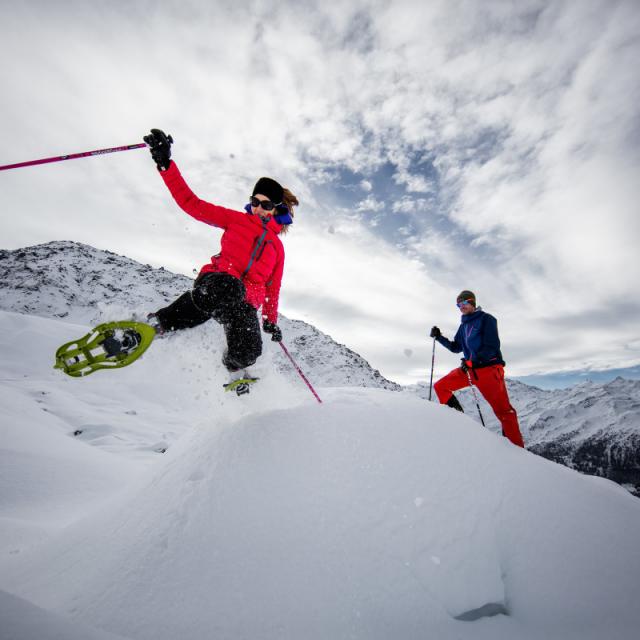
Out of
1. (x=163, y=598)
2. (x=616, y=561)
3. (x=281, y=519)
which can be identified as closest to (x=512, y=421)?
(x=616, y=561)

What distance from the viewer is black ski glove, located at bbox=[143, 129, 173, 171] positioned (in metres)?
3.06

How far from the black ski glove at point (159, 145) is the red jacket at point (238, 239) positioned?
0.42 feet

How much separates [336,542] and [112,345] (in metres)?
2.72

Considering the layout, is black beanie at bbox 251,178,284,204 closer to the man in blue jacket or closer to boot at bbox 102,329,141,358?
boot at bbox 102,329,141,358

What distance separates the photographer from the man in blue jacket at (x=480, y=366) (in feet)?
15.3

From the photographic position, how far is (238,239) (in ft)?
11.8

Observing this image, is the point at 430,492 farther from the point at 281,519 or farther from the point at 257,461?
the point at 257,461

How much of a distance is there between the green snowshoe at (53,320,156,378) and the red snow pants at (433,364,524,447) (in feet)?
13.9

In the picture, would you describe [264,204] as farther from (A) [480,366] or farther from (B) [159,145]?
(A) [480,366]

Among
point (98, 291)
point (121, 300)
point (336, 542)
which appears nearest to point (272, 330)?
point (336, 542)

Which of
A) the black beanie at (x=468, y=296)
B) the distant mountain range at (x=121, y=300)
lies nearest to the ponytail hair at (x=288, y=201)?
the distant mountain range at (x=121, y=300)

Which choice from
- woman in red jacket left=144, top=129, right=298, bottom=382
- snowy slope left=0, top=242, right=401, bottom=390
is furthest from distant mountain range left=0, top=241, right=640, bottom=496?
woman in red jacket left=144, top=129, right=298, bottom=382

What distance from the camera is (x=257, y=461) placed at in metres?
2.16

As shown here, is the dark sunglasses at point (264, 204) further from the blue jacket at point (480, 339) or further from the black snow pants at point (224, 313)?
the blue jacket at point (480, 339)
